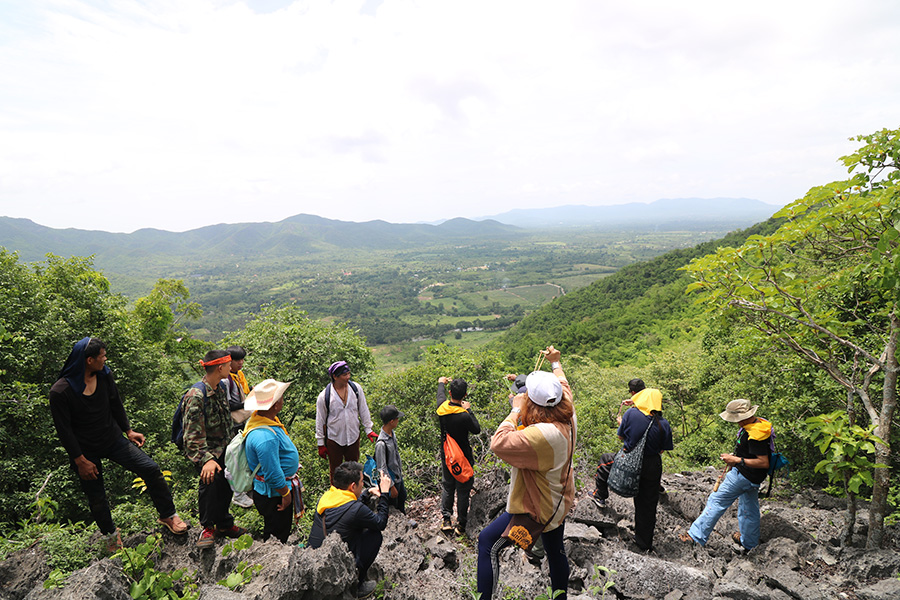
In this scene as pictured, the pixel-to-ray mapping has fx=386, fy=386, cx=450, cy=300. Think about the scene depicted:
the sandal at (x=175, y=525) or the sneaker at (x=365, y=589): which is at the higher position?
the sandal at (x=175, y=525)

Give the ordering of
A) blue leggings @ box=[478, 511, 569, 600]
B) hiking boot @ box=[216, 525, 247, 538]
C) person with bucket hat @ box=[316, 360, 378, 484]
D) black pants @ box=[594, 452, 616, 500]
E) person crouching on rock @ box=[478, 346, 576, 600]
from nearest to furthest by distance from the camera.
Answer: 1. person crouching on rock @ box=[478, 346, 576, 600]
2. blue leggings @ box=[478, 511, 569, 600]
3. hiking boot @ box=[216, 525, 247, 538]
4. person with bucket hat @ box=[316, 360, 378, 484]
5. black pants @ box=[594, 452, 616, 500]

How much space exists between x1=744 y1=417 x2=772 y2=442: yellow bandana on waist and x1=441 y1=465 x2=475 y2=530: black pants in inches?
122

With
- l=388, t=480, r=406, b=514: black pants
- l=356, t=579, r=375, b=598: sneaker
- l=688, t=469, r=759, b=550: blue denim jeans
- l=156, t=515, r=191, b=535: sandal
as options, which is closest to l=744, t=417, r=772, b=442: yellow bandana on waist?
l=688, t=469, r=759, b=550: blue denim jeans

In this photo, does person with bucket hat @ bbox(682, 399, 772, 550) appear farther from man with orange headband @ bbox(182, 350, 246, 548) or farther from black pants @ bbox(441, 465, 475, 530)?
man with orange headband @ bbox(182, 350, 246, 548)

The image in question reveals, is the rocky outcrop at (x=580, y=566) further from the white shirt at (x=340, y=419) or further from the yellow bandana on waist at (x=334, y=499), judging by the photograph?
the white shirt at (x=340, y=419)

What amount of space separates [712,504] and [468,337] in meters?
79.3

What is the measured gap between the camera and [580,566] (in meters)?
3.92

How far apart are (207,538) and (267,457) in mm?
1188

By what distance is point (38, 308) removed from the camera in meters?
8.02

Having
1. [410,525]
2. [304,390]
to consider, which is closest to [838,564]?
[410,525]

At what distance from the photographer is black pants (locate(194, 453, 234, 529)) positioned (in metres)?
3.86

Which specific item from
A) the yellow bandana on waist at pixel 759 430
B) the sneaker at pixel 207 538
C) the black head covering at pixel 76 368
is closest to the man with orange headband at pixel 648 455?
the yellow bandana on waist at pixel 759 430

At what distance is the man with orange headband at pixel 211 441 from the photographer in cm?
386

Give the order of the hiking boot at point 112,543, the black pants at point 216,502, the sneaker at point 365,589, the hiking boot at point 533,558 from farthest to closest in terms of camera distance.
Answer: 1. the black pants at point 216,502
2. the hiking boot at point 533,558
3. the hiking boot at point 112,543
4. the sneaker at point 365,589
